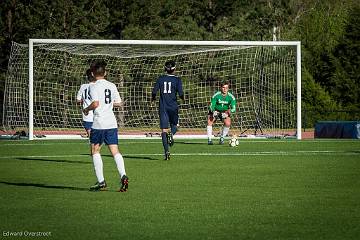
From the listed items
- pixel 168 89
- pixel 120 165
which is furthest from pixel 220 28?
pixel 120 165

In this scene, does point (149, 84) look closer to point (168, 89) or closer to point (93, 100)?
point (168, 89)

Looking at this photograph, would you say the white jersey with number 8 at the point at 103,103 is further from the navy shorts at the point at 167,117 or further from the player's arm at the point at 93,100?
the navy shorts at the point at 167,117

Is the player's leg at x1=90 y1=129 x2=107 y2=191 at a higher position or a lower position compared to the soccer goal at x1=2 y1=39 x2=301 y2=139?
lower

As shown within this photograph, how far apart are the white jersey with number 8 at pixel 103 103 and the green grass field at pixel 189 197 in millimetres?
1021

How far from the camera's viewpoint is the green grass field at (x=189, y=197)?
39.1ft

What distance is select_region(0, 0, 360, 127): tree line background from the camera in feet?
174

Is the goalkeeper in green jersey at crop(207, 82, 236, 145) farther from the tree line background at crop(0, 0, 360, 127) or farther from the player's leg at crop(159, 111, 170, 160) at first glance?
the tree line background at crop(0, 0, 360, 127)

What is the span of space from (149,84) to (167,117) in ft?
62.6

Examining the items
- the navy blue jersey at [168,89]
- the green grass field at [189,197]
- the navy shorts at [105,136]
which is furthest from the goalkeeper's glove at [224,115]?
the navy shorts at [105,136]

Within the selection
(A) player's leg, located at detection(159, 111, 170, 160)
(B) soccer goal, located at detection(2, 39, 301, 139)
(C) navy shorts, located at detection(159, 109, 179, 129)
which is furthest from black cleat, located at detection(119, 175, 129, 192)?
(B) soccer goal, located at detection(2, 39, 301, 139)

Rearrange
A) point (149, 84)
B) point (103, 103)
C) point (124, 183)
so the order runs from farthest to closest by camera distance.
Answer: point (149, 84) < point (103, 103) < point (124, 183)

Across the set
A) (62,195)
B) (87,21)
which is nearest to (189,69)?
(87,21)

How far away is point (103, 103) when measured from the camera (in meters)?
16.5

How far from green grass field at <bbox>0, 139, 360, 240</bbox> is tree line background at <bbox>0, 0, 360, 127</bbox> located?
2720 cm
